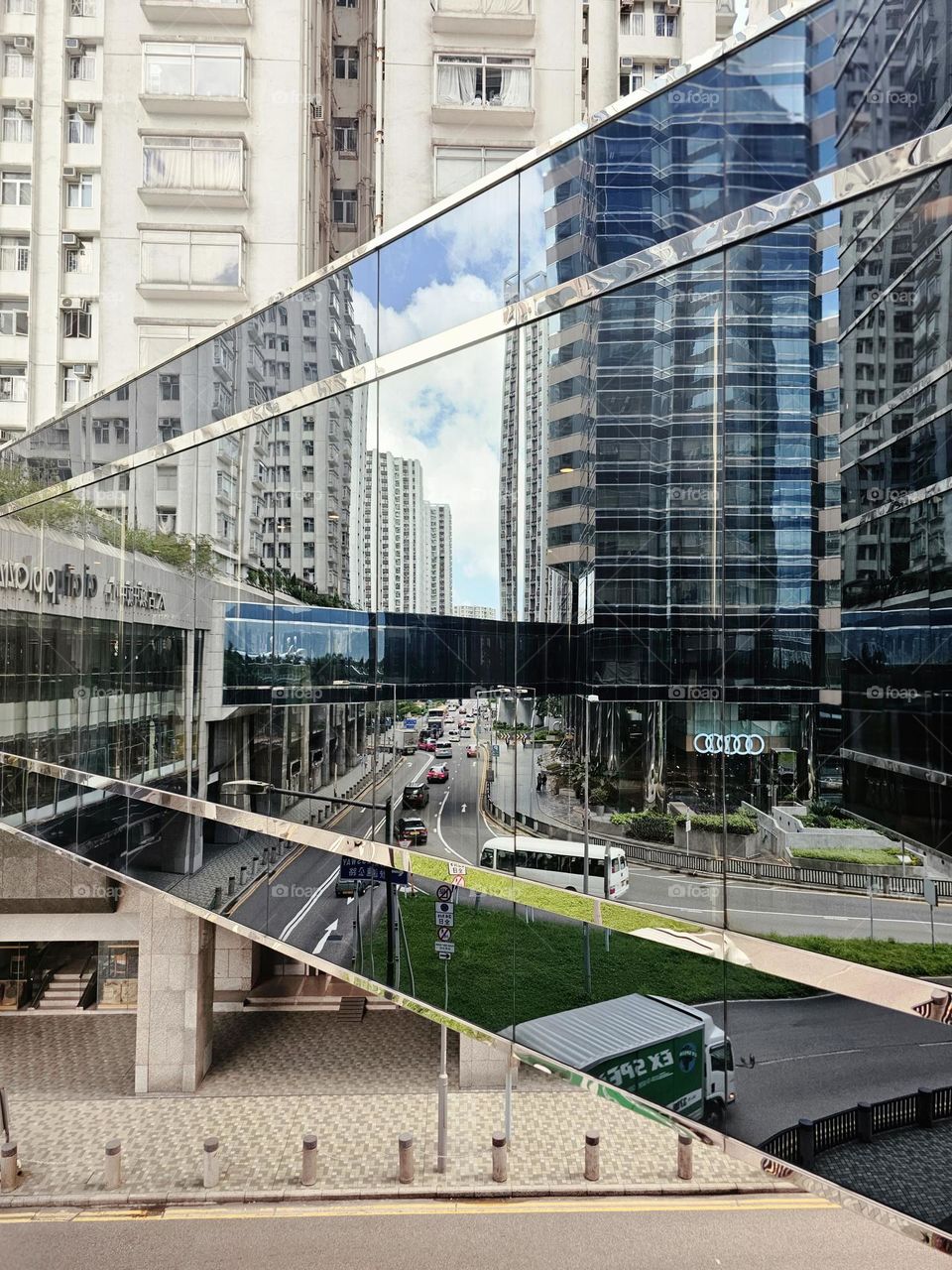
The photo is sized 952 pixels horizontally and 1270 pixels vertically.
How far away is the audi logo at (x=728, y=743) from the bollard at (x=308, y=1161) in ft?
30.3

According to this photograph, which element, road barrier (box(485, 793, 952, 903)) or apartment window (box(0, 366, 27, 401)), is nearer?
road barrier (box(485, 793, 952, 903))

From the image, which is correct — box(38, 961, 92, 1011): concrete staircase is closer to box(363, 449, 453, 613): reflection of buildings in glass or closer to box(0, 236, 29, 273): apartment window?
box(363, 449, 453, 613): reflection of buildings in glass

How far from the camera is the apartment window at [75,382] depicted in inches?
675

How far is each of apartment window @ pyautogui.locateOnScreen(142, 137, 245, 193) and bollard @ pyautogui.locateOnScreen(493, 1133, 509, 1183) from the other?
1716cm

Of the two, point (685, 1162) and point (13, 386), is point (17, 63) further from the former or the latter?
point (685, 1162)

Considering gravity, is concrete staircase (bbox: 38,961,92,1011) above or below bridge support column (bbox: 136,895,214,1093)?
below

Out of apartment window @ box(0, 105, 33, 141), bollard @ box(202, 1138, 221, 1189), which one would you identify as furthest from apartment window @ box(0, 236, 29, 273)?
bollard @ box(202, 1138, 221, 1189)

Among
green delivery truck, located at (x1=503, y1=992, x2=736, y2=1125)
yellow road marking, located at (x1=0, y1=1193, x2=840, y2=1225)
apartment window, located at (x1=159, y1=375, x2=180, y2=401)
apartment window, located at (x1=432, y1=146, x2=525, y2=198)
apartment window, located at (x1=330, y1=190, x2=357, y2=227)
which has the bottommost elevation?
yellow road marking, located at (x1=0, y1=1193, x2=840, y2=1225)

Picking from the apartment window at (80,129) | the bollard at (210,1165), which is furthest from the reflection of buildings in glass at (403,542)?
the apartment window at (80,129)

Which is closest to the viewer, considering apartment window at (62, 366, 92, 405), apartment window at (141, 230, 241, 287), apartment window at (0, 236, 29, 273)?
apartment window at (141, 230, 241, 287)

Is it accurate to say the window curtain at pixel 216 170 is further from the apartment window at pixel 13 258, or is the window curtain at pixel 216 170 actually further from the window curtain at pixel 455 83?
the apartment window at pixel 13 258

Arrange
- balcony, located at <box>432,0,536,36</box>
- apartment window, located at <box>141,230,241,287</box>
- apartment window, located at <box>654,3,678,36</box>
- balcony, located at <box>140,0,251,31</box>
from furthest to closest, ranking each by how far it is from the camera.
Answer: apartment window, located at <box>141,230,241,287</box> < apartment window, located at <box>654,3,678,36</box> < balcony, located at <box>140,0,251,31</box> < balcony, located at <box>432,0,536,36</box>

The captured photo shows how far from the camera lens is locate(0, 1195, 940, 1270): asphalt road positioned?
895 centimetres

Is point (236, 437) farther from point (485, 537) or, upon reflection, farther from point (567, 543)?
point (567, 543)
